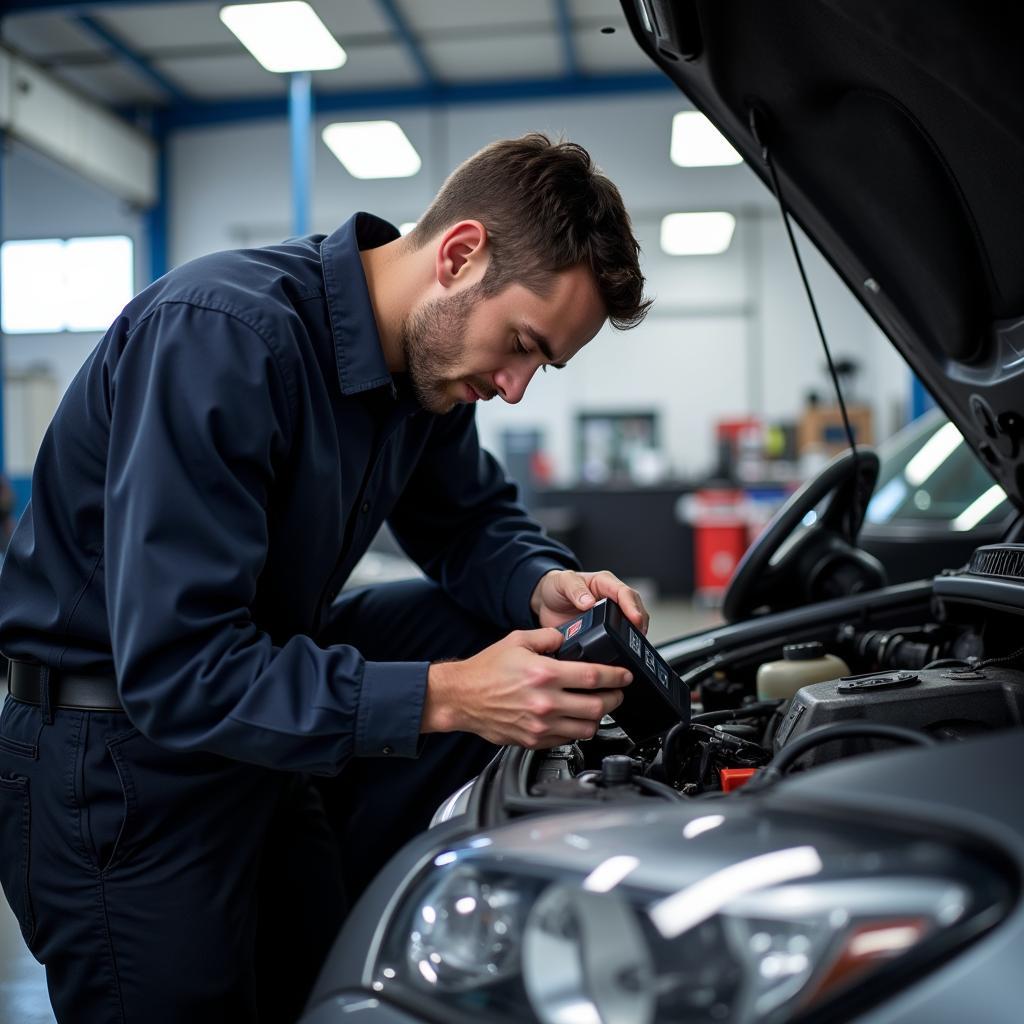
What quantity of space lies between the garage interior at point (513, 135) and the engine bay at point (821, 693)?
6900 millimetres

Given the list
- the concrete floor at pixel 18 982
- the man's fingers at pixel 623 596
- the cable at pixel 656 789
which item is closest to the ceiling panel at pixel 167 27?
the concrete floor at pixel 18 982

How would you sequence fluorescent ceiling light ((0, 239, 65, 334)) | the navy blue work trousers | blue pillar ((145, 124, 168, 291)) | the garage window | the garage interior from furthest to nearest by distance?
fluorescent ceiling light ((0, 239, 65, 334))
the garage window
blue pillar ((145, 124, 168, 291))
the garage interior
the navy blue work trousers

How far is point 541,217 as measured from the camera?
1.33m

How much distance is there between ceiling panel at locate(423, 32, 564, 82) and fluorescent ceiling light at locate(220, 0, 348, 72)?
3.40 m

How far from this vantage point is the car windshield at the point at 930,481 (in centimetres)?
364

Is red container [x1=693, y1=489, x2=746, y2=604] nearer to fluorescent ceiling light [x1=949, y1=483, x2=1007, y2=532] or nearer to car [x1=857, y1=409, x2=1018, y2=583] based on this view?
car [x1=857, y1=409, x2=1018, y2=583]

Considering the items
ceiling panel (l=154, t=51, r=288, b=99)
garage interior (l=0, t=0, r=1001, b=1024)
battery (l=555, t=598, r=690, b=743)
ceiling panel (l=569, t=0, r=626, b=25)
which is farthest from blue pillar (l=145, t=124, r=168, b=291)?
battery (l=555, t=598, r=690, b=743)

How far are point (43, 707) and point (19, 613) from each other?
0.40 feet

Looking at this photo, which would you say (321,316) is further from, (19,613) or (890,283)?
(890,283)

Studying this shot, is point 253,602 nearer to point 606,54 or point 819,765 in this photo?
point 819,765

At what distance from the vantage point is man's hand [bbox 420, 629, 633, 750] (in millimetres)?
1113

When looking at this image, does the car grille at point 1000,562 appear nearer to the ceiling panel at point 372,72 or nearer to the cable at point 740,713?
the cable at point 740,713

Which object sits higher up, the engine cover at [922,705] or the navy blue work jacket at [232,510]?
the navy blue work jacket at [232,510]

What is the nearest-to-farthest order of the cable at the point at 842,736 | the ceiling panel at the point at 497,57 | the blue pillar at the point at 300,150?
the cable at the point at 842,736, the blue pillar at the point at 300,150, the ceiling panel at the point at 497,57
